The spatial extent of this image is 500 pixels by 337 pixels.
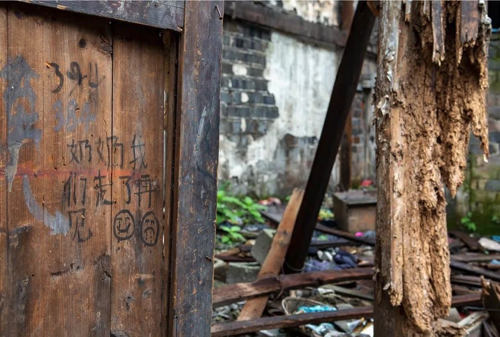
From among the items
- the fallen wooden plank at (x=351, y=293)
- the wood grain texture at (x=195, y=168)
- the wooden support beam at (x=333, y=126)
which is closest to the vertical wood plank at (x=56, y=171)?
the wood grain texture at (x=195, y=168)

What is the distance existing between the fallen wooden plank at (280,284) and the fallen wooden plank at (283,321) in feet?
1.35

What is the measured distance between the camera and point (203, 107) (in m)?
1.58

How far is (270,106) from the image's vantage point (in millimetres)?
8094

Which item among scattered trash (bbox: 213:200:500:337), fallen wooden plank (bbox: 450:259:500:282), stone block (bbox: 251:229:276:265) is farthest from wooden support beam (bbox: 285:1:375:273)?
fallen wooden plank (bbox: 450:259:500:282)

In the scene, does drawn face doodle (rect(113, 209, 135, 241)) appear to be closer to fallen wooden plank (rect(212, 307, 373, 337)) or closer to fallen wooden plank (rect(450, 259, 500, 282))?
fallen wooden plank (rect(212, 307, 373, 337))

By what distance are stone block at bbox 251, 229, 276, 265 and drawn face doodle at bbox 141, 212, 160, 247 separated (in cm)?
327

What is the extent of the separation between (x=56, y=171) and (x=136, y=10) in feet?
1.77

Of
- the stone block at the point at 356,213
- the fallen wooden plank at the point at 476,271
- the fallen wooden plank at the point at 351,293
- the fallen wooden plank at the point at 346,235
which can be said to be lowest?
the fallen wooden plank at the point at 351,293

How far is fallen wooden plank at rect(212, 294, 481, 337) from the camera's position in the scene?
322 cm

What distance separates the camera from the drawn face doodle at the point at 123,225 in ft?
4.99

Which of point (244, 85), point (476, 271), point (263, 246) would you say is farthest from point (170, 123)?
point (244, 85)

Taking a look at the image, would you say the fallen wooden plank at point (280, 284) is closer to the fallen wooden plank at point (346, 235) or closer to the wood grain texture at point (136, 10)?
the fallen wooden plank at point (346, 235)

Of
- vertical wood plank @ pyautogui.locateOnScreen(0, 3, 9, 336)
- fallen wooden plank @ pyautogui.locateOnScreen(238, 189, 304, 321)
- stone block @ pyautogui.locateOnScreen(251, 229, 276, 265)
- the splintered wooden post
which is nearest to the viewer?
vertical wood plank @ pyautogui.locateOnScreen(0, 3, 9, 336)

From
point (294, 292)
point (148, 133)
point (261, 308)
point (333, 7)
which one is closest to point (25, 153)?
point (148, 133)
